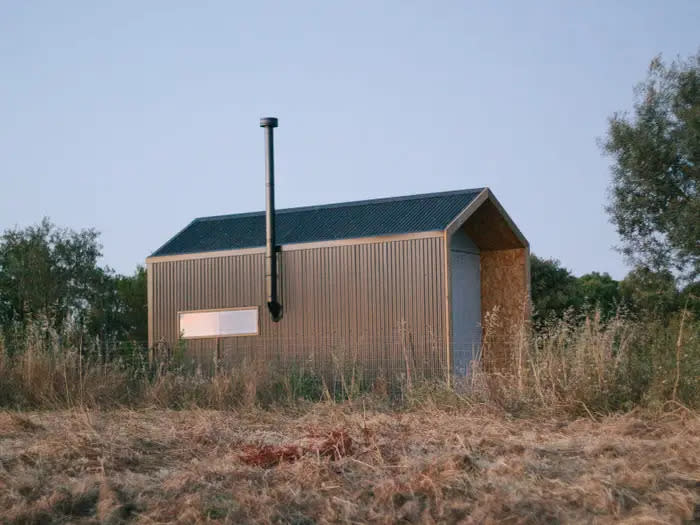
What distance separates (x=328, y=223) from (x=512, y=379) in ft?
26.4

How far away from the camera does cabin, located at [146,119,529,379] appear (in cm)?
1570

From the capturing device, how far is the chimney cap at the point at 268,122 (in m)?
18.0

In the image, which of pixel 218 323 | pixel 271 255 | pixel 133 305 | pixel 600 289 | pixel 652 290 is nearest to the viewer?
pixel 271 255

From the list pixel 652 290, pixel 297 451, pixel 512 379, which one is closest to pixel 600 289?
pixel 652 290

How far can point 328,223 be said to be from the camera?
17.7m

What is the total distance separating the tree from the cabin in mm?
7031

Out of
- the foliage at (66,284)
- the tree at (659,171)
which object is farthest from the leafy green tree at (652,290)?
the foliage at (66,284)

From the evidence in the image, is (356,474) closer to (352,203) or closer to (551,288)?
(352,203)

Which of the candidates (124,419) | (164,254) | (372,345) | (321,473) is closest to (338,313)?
(372,345)

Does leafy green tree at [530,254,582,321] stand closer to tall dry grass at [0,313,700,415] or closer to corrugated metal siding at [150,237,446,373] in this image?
corrugated metal siding at [150,237,446,373]

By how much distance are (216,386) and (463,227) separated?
24.7ft

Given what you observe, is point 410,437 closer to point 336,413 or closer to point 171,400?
point 336,413

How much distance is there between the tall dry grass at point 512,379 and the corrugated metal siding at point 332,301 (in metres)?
2.36

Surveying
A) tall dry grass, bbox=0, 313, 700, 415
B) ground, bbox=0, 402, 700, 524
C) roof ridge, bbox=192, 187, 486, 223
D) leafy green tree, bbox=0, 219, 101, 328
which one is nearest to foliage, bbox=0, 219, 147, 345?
leafy green tree, bbox=0, 219, 101, 328
